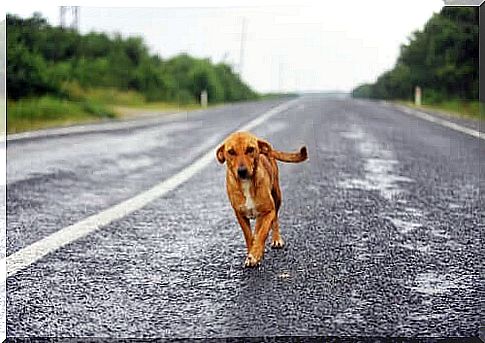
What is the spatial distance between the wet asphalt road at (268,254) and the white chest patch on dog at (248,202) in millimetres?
219

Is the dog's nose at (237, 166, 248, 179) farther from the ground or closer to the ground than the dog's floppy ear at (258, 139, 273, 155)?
closer to the ground

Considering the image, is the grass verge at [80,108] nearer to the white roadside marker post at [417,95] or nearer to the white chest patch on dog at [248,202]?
the white roadside marker post at [417,95]

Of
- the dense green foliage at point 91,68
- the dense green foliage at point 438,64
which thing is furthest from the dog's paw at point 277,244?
the dense green foliage at point 91,68

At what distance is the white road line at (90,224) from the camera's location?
3006 mm

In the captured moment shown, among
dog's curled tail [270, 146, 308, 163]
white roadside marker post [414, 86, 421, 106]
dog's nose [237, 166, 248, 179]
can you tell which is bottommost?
dog's nose [237, 166, 248, 179]

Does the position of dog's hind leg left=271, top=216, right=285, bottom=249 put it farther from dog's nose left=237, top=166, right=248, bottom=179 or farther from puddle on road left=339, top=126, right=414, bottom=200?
puddle on road left=339, top=126, right=414, bottom=200

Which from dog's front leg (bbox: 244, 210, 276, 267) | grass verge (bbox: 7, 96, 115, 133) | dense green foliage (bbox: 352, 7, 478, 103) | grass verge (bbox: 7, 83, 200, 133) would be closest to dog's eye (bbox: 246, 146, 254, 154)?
dog's front leg (bbox: 244, 210, 276, 267)

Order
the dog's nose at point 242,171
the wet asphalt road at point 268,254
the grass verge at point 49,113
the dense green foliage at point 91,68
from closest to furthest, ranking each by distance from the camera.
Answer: the wet asphalt road at point 268,254, the dog's nose at point 242,171, the dense green foliage at point 91,68, the grass verge at point 49,113

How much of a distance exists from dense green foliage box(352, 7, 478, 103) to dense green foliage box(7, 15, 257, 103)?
7.67 feet

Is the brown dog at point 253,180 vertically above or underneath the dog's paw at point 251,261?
above

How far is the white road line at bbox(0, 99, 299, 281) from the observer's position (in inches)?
118

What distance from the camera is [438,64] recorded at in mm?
9086

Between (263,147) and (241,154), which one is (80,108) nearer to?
(263,147)

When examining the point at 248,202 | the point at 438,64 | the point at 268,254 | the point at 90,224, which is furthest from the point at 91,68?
the point at 248,202
